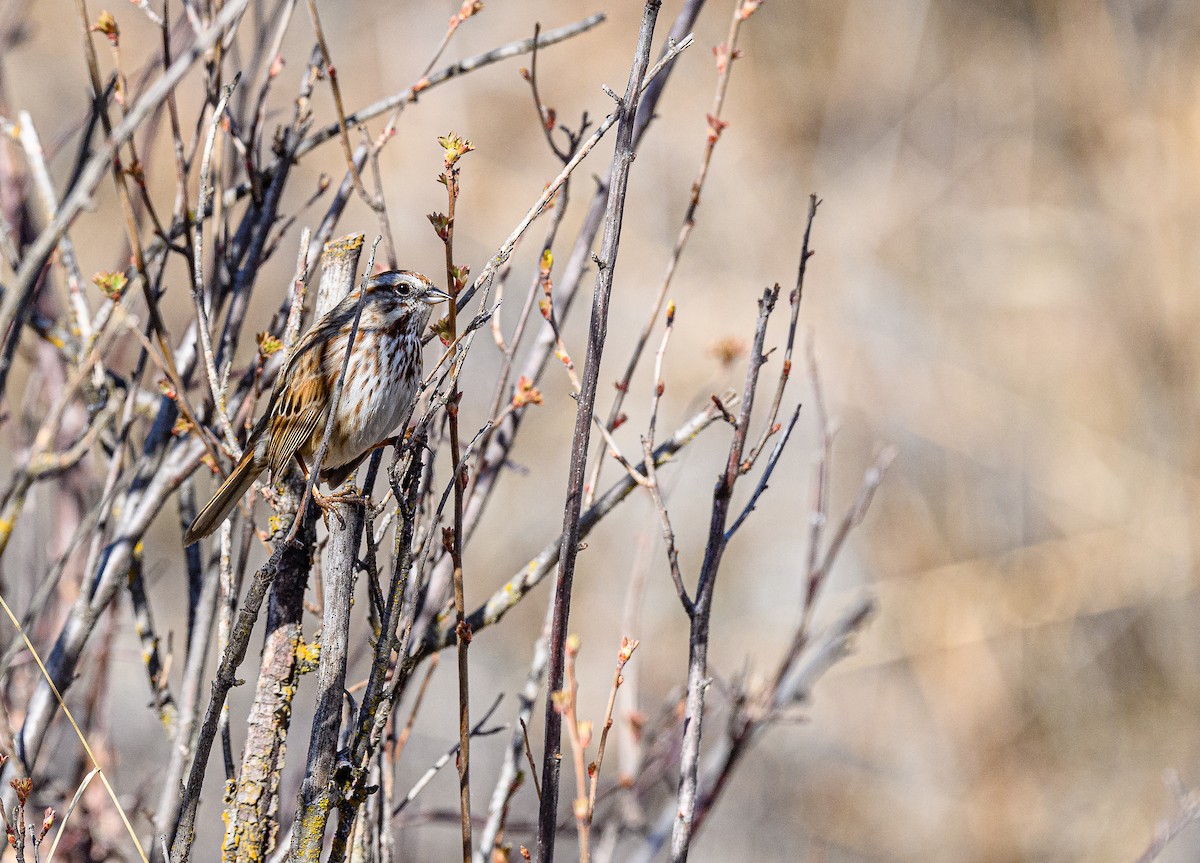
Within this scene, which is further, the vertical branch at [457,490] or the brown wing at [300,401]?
the brown wing at [300,401]

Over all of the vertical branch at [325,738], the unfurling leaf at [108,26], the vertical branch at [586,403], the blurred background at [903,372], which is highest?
the blurred background at [903,372]

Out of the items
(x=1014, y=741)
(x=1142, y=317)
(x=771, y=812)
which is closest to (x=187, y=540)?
(x=771, y=812)

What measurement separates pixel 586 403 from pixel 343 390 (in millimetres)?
834

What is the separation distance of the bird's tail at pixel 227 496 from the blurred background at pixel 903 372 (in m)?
3.20

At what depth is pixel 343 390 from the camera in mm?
1875

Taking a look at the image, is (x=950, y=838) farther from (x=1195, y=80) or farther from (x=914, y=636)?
(x=1195, y=80)

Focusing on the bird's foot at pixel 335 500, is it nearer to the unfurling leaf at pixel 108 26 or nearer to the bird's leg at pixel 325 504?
the bird's leg at pixel 325 504

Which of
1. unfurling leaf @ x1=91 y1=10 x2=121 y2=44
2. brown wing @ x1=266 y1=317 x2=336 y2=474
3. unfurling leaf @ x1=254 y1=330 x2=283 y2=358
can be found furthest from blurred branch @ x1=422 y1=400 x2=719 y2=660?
unfurling leaf @ x1=91 y1=10 x2=121 y2=44

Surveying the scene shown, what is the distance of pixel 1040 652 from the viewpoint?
6.03m

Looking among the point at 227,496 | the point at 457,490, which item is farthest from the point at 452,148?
the point at 227,496

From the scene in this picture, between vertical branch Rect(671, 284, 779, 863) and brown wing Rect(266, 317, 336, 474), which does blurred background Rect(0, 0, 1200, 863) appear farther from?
vertical branch Rect(671, 284, 779, 863)

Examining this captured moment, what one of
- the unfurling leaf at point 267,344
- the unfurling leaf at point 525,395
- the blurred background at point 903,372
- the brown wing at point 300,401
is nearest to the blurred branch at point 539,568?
the unfurling leaf at point 525,395

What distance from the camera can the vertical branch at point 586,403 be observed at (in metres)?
1.17

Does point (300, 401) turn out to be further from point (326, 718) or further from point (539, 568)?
point (326, 718)
